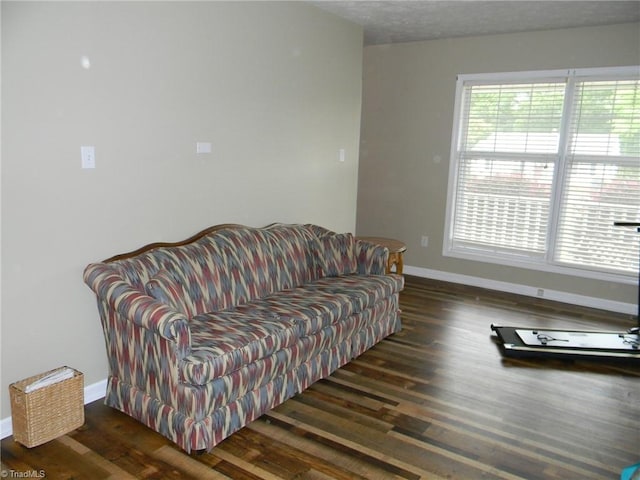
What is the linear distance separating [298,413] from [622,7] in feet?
12.9

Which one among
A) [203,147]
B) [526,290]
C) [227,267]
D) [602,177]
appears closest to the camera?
[227,267]

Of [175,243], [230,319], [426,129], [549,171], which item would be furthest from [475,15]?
[230,319]

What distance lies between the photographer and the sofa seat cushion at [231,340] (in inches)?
95.0

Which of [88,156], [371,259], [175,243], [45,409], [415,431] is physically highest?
[88,156]

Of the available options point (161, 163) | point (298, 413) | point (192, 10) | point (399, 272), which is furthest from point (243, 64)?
point (298, 413)

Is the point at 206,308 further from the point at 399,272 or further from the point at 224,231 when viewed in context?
the point at 399,272

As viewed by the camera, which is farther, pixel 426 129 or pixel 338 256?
pixel 426 129

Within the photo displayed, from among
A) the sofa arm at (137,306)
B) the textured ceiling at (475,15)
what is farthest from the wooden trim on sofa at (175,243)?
the textured ceiling at (475,15)

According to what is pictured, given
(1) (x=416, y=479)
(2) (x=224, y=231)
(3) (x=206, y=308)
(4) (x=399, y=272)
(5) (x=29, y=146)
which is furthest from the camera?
(4) (x=399, y=272)

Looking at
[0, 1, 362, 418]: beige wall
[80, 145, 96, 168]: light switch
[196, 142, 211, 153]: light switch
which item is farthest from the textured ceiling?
[80, 145, 96, 168]: light switch

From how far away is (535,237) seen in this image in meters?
5.31

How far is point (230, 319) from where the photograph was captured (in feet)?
9.76

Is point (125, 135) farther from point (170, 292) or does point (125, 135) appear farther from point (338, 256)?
point (338, 256)

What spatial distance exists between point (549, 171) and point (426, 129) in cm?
139
